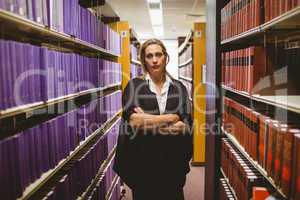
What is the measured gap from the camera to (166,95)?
7.37 ft

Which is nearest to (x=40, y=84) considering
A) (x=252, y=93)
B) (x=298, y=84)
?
(x=252, y=93)

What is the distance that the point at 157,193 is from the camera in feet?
7.35

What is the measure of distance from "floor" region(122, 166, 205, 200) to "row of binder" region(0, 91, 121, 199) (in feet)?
5.56

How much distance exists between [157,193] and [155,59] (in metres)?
0.96

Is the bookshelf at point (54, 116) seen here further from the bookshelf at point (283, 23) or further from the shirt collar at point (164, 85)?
the bookshelf at point (283, 23)

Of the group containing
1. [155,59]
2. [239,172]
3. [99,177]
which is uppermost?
[155,59]

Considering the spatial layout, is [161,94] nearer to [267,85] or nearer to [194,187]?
[267,85]

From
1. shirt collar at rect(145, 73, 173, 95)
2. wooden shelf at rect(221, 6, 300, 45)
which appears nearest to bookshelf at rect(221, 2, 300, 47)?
wooden shelf at rect(221, 6, 300, 45)

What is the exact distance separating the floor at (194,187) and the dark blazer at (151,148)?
4.99 ft

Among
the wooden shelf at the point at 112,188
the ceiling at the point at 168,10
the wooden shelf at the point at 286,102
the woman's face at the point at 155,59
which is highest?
the ceiling at the point at 168,10

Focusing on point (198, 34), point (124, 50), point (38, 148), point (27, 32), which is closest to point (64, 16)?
point (27, 32)

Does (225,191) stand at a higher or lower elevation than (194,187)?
higher

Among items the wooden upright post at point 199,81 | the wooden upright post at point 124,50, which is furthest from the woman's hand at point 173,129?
the wooden upright post at point 199,81

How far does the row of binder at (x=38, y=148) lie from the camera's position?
1216mm
